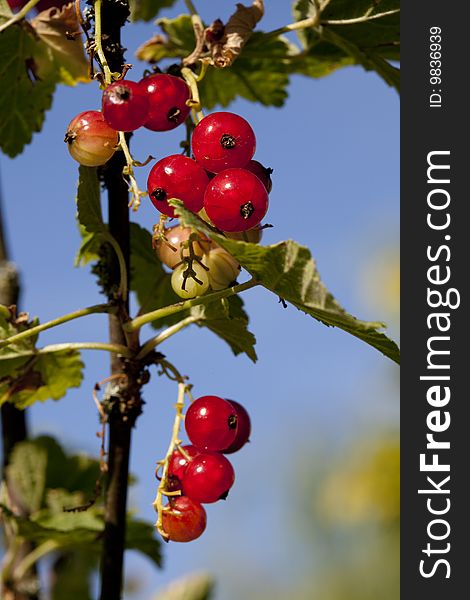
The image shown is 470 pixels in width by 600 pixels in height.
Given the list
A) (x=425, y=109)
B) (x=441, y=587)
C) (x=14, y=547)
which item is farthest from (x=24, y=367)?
(x=425, y=109)

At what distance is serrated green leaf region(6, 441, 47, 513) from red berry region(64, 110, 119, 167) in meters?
0.98

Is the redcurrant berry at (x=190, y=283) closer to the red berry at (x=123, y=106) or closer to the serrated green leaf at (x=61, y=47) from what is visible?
the red berry at (x=123, y=106)

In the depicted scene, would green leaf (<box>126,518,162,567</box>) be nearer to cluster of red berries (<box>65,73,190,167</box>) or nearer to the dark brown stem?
the dark brown stem

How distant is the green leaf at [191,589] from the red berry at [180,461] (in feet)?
2.17

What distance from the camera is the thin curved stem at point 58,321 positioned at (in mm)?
1389

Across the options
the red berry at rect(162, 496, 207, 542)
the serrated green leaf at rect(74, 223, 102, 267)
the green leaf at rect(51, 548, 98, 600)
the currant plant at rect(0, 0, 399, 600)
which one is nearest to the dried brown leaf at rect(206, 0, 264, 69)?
the currant plant at rect(0, 0, 399, 600)

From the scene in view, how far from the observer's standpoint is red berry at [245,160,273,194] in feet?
4.24

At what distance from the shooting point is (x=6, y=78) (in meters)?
1.81

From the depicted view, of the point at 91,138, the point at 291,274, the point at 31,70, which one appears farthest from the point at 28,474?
the point at 291,274

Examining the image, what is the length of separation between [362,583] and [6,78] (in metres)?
8.16

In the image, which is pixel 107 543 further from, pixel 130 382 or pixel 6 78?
pixel 6 78

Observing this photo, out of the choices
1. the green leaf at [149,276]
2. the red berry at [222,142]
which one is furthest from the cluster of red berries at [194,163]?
the green leaf at [149,276]

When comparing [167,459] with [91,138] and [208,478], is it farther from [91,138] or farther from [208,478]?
[91,138]

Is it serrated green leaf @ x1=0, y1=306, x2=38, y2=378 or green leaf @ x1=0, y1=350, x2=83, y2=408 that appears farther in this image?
green leaf @ x1=0, y1=350, x2=83, y2=408
